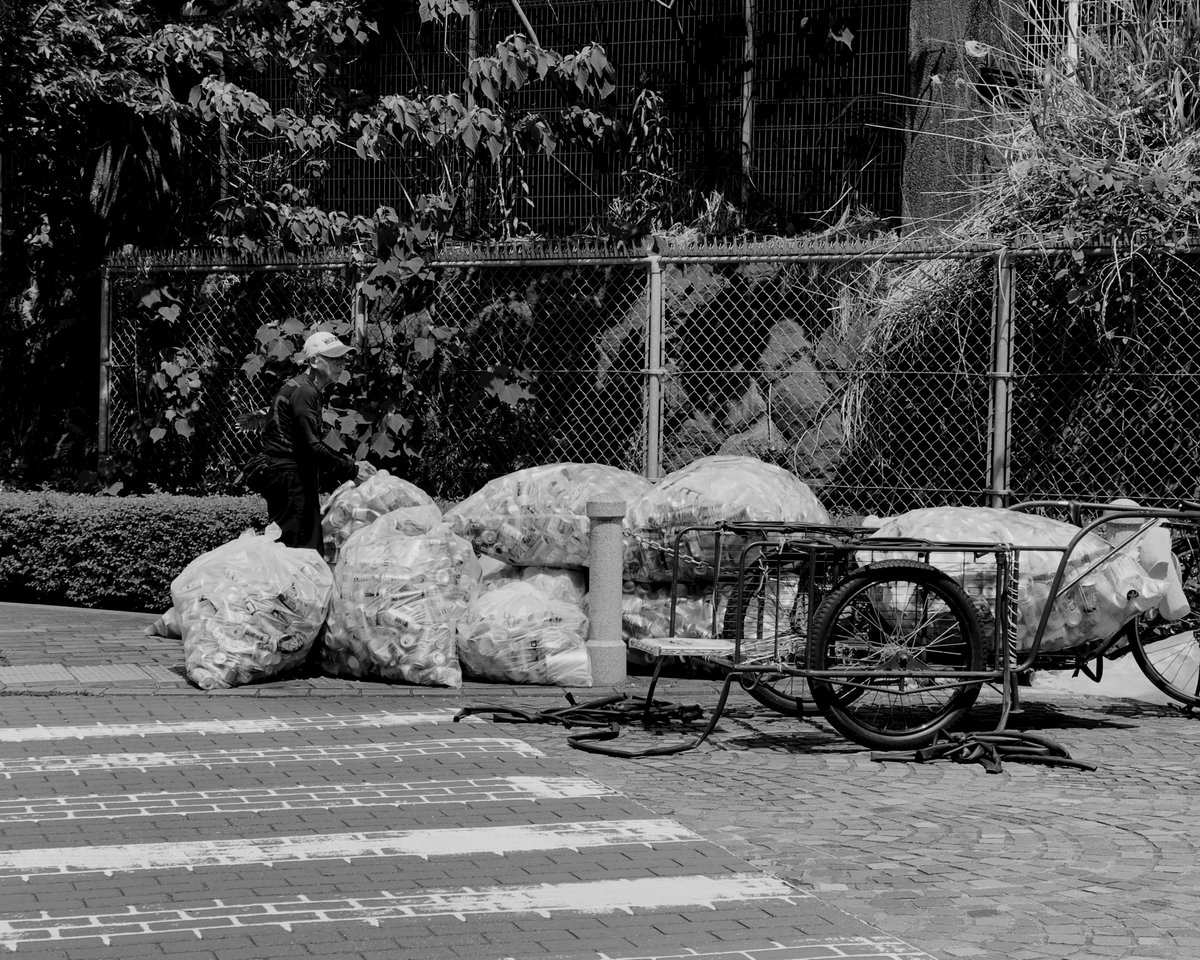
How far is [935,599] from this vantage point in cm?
800

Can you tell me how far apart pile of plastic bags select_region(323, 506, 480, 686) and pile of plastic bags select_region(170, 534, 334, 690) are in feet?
0.58

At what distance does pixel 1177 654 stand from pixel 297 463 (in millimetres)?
5612

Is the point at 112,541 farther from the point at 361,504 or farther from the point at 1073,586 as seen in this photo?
the point at 1073,586

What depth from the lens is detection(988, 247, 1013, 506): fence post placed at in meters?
11.3

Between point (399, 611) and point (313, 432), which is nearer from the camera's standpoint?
point (399, 611)

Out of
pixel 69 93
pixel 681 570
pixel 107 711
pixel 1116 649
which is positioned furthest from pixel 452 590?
pixel 69 93

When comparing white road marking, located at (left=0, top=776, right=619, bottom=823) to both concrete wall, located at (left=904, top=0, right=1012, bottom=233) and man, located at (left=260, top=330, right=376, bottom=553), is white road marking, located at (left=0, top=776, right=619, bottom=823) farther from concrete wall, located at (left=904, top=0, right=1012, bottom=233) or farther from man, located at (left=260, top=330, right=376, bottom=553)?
concrete wall, located at (left=904, top=0, right=1012, bottom=233)

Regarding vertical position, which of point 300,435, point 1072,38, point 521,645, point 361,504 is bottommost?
point 521,645

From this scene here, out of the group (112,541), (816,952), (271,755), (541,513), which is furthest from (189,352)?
(816,952)

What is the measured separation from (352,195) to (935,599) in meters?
12.2

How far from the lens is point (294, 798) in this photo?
684 cm

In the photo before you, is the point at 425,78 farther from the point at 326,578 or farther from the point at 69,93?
the point at 326,578

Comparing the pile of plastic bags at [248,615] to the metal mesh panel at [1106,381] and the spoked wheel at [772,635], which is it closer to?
the spoked wheel at [772,635]

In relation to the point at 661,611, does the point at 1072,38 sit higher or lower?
higher
